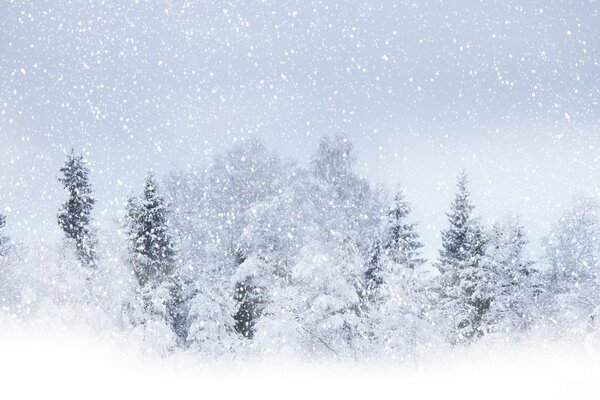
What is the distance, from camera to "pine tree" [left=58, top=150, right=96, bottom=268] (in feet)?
80.6

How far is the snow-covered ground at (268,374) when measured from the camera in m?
11.9

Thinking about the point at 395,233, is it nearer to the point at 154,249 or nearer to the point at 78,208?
the point at 154,249

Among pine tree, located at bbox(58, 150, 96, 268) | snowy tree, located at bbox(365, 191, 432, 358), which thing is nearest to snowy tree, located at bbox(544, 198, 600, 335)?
snowy tree, located at bbox(365, 191, 432, 358)

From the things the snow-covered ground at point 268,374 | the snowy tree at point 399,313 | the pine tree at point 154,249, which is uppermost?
the pine tree at point 154,249

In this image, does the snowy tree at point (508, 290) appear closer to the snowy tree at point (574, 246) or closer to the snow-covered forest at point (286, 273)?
the snow-covered forest at point (286, 273)

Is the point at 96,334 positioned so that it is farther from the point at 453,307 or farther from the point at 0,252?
the point at 0,252

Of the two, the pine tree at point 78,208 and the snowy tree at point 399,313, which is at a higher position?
the pine tree at point 78,208

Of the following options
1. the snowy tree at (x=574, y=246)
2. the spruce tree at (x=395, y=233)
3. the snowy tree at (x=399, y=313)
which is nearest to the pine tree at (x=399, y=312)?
→ the snowy tree at (x=399, y=313)

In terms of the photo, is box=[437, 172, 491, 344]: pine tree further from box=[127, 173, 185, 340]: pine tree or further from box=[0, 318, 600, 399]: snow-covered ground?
box=[127, 173, 185, 340]: pine tree

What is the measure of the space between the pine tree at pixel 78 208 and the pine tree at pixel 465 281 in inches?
541

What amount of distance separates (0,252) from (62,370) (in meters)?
15.8

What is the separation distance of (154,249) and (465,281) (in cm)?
1126

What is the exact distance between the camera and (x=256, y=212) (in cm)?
2017

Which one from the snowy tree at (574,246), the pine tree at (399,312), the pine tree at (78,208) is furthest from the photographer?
the snowy tree at (574,246)
